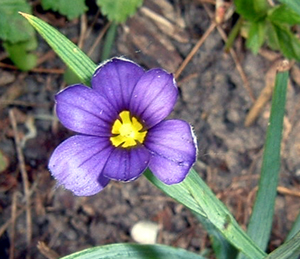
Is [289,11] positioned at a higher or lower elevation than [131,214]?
higher

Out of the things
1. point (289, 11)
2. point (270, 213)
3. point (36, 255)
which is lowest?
point (36, 255)

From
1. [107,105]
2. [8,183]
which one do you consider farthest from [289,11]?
[8,183]

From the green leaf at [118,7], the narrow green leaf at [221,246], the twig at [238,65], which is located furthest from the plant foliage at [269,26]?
the narrow green leaf at [221,246]

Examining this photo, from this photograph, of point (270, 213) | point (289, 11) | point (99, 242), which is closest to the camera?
point (270, 213)

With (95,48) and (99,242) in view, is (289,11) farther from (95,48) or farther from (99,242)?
(99,242)

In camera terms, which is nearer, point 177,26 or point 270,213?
point 270,213

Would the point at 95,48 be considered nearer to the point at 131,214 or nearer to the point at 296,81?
the point at 131,214

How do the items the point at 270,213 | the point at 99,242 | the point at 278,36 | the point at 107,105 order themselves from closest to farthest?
the point at 107,105
the point at 270,213
the point at 278,36
the point at 99,242

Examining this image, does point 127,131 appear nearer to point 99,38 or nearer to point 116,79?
point 116,79
